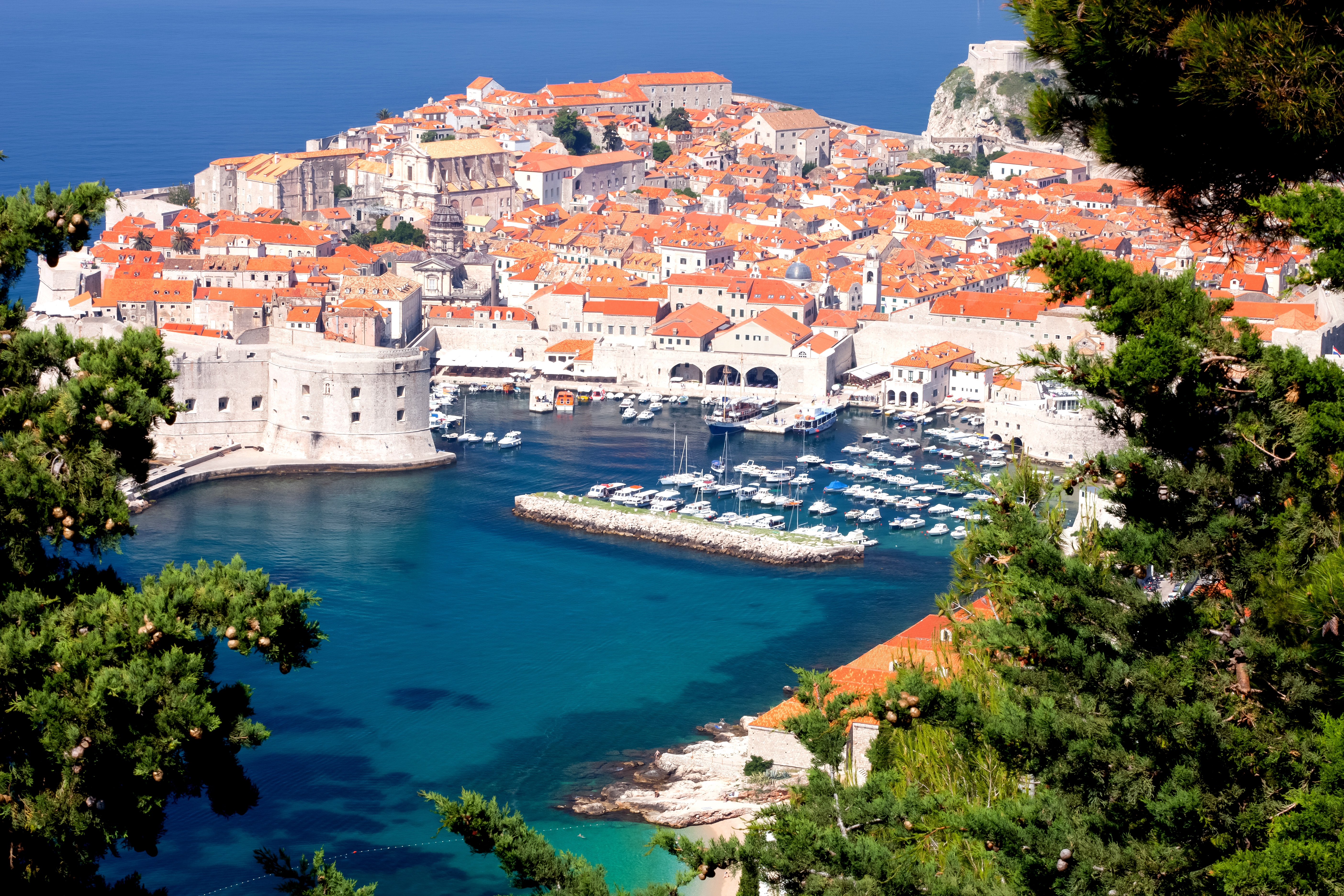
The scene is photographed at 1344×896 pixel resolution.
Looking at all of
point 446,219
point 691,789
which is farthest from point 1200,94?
point 446,219

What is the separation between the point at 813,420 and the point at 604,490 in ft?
16.8

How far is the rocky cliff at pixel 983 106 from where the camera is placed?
5166 centimetres

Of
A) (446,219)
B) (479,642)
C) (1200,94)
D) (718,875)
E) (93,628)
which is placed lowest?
(718,875)

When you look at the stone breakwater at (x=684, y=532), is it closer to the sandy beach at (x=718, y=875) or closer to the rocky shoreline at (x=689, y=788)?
the rocky shoreline at (x=689, y=788)

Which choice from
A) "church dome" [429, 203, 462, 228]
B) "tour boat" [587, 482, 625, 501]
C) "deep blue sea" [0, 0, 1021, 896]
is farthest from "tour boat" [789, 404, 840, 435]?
"church dome" [429, 203, 462, 228]

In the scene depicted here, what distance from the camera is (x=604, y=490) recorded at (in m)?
22.5

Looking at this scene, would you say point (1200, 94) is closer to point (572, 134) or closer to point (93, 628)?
point (93, 628)

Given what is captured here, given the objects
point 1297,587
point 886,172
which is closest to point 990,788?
point 1297,587

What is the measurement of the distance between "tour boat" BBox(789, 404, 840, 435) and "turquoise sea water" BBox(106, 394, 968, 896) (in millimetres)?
795

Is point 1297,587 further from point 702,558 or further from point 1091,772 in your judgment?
point 702,558

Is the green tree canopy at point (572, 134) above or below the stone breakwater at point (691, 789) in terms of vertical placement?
above

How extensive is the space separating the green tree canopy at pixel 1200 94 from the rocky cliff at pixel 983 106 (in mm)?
46519

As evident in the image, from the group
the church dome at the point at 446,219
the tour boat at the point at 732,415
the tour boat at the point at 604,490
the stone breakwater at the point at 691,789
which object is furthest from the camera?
the church dome at the point at 446,219

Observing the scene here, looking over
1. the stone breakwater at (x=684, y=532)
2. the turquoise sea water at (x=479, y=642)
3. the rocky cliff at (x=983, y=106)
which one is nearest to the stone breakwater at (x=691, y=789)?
the turquoise sea water at (x=479, y=642)
